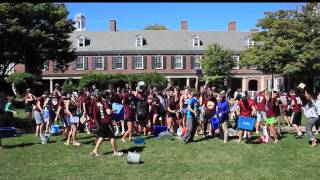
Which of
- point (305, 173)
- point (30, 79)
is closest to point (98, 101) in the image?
point (305, 173)

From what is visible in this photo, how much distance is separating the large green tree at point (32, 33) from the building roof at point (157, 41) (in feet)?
67.1

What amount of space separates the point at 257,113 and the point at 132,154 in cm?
627

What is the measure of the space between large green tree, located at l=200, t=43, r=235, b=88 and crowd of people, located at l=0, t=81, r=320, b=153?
32.2m

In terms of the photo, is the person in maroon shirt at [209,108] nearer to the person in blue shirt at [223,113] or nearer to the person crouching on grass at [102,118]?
the person in blue shirt at [223,113]

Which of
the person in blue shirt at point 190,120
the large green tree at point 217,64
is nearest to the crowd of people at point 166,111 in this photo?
the person in blue shirt at point 190,120

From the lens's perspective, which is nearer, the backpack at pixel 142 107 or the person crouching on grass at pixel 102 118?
the person crouching on grass at pixel 102 118

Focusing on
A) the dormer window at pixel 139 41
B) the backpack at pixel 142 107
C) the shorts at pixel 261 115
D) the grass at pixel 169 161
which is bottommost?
the grass at pixel 169 161

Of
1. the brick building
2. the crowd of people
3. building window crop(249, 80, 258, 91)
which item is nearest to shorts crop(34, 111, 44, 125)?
the crowd of people

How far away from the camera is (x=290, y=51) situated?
38.7 m

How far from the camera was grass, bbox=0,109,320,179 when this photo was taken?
28.6 ft

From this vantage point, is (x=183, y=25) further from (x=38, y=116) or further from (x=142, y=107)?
(x=38, y=116)

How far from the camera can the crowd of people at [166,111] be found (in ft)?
40.4

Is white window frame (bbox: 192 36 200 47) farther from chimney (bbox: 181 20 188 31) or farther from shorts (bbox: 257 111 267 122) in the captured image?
shorts (bbox: 257 111 267 122)

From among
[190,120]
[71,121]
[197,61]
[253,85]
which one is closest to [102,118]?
[71,121]
